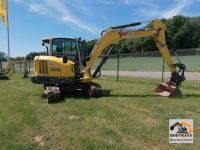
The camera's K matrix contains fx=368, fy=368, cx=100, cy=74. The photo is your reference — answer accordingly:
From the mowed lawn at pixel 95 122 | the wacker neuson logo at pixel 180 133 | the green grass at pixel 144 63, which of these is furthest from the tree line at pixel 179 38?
the wacker neuson logo at pixel 180 133

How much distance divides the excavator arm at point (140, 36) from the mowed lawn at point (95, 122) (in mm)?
988

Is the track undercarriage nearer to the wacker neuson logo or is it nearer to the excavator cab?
the excavator cab

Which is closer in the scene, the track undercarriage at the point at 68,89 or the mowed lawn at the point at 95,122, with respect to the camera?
the mowed lawn at the point at 95,122

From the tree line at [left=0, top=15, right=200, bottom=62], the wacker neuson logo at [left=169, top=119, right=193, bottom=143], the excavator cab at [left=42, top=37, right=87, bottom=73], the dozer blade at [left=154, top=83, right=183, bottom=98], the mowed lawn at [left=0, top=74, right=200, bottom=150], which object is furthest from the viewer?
the tree line at [left=0, top=15, right=200, bottom=62]

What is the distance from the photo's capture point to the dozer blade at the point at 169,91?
12281mm

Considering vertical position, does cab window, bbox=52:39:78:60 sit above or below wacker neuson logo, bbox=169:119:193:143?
above

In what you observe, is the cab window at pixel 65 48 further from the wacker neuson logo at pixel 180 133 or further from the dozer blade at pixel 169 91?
the wacker neuson logo at pixel 180 133

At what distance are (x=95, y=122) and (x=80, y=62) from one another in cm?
538

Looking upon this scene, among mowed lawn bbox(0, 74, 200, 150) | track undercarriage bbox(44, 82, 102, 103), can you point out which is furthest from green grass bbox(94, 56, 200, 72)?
mowed lawn bbox(0, 74, 200, 150)

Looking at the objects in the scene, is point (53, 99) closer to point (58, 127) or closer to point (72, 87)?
point (72, 87)

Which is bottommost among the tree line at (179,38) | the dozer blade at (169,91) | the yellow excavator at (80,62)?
the dozer blade at (169,91)

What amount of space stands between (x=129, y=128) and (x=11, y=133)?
2520mm

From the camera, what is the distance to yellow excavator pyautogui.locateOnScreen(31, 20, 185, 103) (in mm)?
12750

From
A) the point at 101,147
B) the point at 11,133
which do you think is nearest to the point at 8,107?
the point at 11,133
